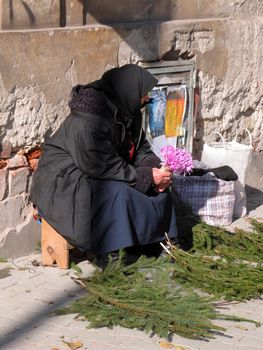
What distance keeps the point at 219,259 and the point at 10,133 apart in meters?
1.53

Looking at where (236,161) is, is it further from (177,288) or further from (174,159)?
(177,288)

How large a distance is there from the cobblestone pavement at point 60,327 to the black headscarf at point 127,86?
3.63 feet

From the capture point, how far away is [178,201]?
20.8 ft

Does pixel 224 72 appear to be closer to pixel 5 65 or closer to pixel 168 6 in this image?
pixel 168 6

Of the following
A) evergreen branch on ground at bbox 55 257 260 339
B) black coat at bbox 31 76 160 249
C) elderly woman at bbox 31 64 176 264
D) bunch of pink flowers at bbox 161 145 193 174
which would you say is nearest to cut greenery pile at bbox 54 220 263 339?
evergreen branch on ground at bbox 55 257 260 339

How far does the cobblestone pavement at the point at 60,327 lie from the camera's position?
170 inches

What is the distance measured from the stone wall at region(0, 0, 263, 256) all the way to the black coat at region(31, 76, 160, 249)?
26cm

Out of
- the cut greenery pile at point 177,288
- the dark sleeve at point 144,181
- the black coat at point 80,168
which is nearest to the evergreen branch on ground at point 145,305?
the cut greenery pile at point 177,288

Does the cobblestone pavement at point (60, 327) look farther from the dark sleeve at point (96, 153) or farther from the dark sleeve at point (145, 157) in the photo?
the dark sleeve at point (145, 157)

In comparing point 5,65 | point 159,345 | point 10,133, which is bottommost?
point 159,345

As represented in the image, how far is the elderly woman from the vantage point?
5.09m

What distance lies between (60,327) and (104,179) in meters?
1.01

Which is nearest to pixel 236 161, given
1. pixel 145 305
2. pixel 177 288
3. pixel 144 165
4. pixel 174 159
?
pixel 174 159

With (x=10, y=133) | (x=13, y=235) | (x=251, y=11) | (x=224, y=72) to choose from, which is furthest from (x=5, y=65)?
(x=251, y=11)
